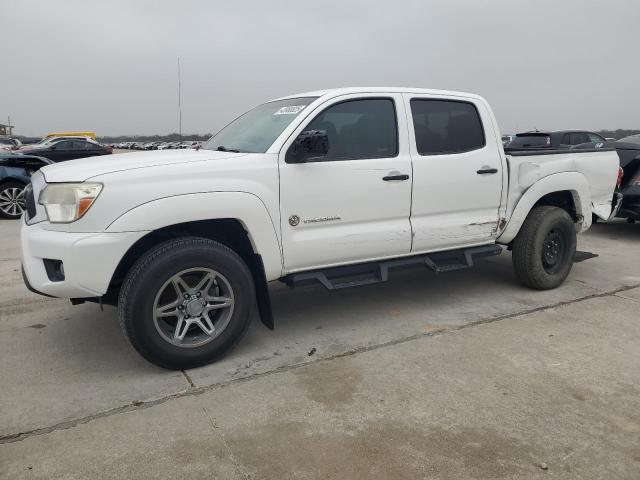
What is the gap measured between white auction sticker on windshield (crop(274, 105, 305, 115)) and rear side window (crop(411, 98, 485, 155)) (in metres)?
0.96

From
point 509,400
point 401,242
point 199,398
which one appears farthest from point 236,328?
point 509,400

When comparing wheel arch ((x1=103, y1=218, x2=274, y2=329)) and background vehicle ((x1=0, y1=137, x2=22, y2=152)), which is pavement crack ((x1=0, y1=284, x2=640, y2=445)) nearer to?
wheel arch ((x1=103, y1=218, x2=274, y2=329))

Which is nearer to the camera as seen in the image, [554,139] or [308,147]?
[308,147]

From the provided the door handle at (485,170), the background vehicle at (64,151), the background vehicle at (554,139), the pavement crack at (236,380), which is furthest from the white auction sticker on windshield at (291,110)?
the background vehicle at (64,151)

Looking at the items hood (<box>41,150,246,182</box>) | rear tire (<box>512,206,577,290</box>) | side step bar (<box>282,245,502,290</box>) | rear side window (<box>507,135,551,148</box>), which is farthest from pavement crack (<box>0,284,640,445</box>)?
rear side window (<box>507,135,551,148</box>)

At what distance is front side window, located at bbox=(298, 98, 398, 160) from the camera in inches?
149

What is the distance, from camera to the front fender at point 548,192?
4.74m

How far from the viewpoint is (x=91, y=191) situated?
2982 millimetres

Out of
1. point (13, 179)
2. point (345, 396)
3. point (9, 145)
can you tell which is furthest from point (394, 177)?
point (9, 145)

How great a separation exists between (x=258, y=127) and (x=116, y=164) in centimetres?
120

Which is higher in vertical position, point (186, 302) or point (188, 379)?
point (186, 302)

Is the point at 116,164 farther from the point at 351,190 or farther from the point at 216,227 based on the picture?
the point at 351,190

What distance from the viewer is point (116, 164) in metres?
3.27

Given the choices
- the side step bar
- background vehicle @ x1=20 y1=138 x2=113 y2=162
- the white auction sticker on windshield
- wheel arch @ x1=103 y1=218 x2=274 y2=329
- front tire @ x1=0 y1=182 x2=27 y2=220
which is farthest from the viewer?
background vehicle @ x1=20 y1=138 x2=113 y2=162
